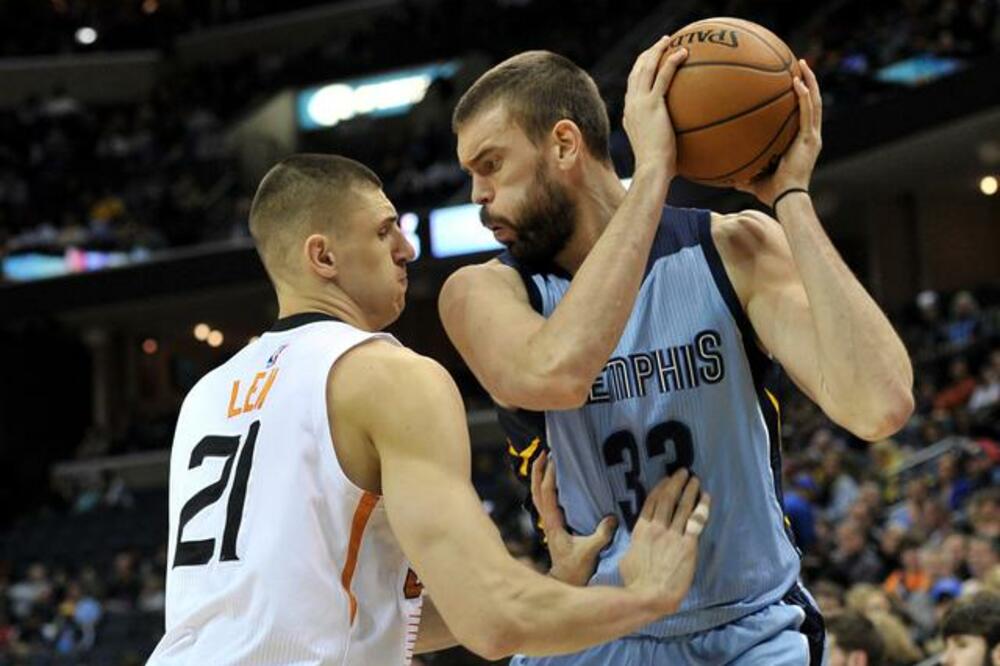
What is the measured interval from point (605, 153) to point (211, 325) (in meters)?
25.9

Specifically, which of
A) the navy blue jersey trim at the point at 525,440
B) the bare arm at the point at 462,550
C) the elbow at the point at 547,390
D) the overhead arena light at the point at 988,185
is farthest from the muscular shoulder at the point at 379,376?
the overhead arena light at the point at 988,185

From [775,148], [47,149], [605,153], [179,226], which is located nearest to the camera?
[775,148]

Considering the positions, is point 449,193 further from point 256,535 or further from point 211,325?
point 256,535

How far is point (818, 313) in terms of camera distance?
294 cm

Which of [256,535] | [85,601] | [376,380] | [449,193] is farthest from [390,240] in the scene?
[449,193]

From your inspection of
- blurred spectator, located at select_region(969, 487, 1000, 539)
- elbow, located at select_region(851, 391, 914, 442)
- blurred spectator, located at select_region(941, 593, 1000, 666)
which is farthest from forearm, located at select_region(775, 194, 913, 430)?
blurred spectator, located at select_region(969, 487, 1000, 539)

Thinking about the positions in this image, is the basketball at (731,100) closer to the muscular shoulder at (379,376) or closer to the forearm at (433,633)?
the muscular shoulder at (379,376)

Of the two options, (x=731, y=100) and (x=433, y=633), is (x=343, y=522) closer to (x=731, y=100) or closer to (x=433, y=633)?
(x=433, y=633)

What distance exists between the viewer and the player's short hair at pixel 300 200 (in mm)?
3201

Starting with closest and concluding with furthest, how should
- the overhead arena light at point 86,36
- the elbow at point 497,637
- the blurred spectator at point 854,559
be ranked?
1. the elbow at point 497,637
2. the blurred spectator at point 854,559
3. the overhead arena light at point 86,36

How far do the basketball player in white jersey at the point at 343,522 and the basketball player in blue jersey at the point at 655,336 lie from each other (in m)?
0.13

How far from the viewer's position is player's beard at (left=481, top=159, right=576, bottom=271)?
3.21 meters

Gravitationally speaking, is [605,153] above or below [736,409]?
above

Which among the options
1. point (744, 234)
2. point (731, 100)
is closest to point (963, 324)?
point (744, 234)
